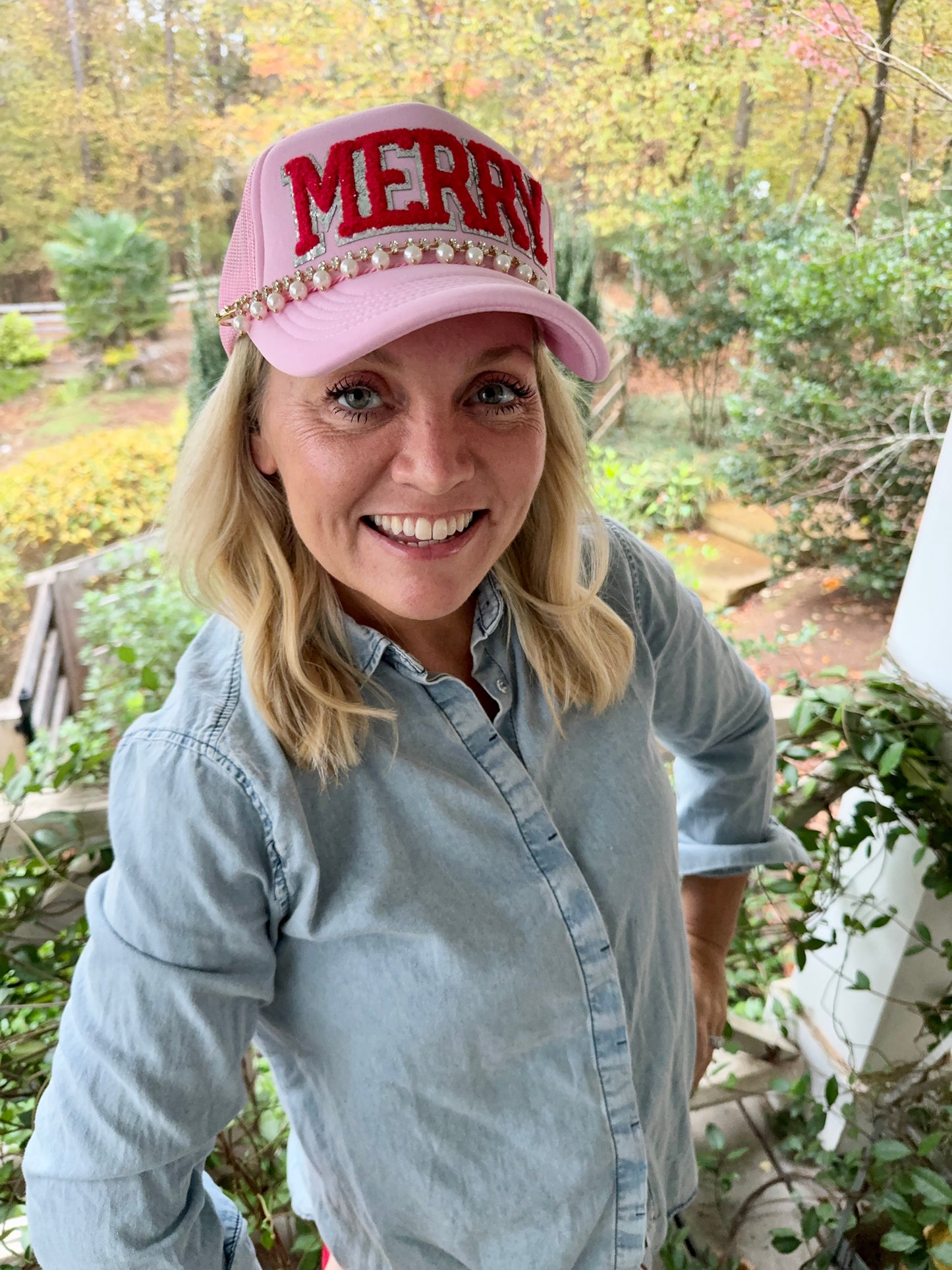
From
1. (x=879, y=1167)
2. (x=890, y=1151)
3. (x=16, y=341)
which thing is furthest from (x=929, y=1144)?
(x=16, y=341)

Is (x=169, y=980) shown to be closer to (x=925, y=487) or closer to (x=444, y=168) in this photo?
(x=444, y=168)

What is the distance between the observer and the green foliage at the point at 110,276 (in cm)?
133

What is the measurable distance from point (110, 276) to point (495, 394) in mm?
975

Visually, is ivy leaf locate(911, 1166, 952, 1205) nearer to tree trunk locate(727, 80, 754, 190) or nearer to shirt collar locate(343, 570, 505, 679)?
shirt collar locate(343, 570, 505, 679)

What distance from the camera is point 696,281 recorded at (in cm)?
191

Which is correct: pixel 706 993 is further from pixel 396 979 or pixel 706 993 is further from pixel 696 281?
pixel 696 281

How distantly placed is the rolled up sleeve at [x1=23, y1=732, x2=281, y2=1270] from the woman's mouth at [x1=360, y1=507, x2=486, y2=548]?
21 cm

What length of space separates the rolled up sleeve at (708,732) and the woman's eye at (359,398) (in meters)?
0.38

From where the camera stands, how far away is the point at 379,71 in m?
1.47

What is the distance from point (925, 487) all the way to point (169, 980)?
5.61 feet

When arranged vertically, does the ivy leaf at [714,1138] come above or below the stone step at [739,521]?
below

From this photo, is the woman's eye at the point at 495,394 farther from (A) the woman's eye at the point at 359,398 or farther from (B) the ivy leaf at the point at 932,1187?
(B) the ivy leaf at the point at 932,1187

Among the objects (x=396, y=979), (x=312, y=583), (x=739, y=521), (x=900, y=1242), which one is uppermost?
(x=312, y=583)

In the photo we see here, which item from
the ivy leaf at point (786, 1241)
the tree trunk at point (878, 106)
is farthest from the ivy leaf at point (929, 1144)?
the tree trunk at point (878, 106)
